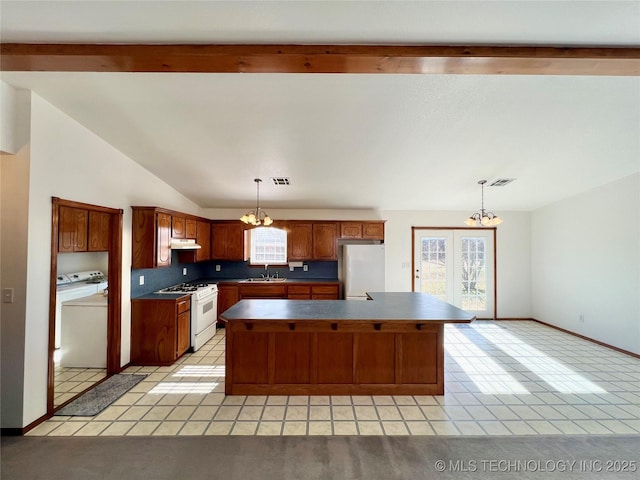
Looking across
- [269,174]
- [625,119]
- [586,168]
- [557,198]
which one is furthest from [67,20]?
[557,198]

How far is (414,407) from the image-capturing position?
277 centimetres

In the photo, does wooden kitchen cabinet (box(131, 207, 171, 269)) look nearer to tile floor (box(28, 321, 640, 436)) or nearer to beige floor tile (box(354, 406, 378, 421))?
tile floor (box(28, 321, 640, 436))

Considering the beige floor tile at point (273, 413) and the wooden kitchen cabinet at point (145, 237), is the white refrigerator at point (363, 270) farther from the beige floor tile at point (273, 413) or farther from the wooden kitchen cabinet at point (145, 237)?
the wooden kitchen cabinet at point (145, 237)

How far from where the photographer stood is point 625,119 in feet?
9.52

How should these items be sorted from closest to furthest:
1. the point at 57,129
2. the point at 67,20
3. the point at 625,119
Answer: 1. the point at 67,20
2. the point at 57,129
3. the point at 625,119

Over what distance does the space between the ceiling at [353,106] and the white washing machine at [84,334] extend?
6.63ft

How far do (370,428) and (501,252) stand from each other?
526 cm

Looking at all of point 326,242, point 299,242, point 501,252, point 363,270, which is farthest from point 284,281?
point 501,252

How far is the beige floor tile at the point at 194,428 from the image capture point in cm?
238

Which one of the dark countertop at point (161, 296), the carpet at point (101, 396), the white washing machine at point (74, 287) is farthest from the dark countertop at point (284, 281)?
the carpet at point (101, 396)

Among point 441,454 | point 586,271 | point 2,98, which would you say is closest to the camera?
point 441,454

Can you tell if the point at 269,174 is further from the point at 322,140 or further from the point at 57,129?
the point at 57,129

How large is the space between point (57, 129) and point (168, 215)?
5.38 feet

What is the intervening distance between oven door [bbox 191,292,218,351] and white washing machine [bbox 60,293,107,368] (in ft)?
3.47
